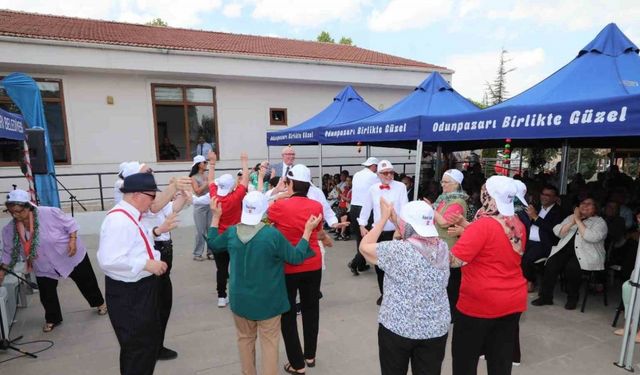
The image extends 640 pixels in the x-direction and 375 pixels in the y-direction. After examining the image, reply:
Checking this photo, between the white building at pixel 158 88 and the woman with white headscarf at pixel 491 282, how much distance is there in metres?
11.8

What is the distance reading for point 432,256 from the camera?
Result: 2.05 m

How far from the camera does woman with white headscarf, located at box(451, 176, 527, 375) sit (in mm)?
2340

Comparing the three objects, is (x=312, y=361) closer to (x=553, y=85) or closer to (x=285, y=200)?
(x=285, y=200)

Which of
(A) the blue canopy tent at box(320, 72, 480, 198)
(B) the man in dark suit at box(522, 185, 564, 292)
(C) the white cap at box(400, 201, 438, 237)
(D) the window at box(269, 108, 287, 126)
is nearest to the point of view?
(C) the white cap at box(400, 201, 438, 237)

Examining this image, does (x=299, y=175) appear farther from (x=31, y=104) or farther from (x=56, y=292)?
(x=31, y=104)

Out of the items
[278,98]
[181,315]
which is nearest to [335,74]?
[278,98]

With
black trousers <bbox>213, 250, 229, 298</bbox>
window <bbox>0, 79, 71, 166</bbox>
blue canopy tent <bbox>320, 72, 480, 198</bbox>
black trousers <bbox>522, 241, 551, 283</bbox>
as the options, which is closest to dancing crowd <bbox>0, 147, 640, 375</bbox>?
black trousers <bbox>213, 250, 229, 298</bbox>

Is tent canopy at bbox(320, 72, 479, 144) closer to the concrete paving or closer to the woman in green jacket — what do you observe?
the concrete paving

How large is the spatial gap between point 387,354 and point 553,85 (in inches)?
167

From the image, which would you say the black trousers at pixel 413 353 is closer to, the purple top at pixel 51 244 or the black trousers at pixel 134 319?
the black trousers at pixel 134 319

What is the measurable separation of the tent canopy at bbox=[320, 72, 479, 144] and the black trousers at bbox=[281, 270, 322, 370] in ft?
11.3

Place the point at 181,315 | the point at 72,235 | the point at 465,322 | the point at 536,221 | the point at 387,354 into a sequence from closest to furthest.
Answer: the point at 387,354
the point at 465,322
the point at 72,235
the point at 181,315
the point at 536,221

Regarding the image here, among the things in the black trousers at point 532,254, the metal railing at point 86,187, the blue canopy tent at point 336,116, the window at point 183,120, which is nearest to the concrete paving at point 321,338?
the black trousers at point 532,254

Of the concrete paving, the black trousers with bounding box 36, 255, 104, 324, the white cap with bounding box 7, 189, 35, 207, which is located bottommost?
the concrete paving
